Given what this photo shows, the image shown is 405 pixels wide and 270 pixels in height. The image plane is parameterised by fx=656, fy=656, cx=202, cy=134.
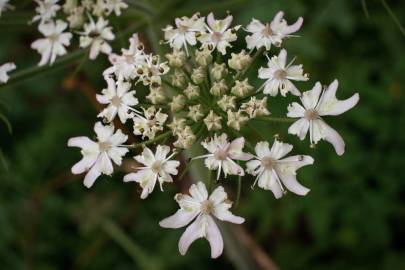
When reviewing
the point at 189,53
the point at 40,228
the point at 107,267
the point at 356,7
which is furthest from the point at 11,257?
the point at 356,7

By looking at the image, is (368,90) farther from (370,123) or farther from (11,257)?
(11,257)

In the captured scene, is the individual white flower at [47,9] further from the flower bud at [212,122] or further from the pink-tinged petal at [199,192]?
the pink-tinged petal at [199,192]

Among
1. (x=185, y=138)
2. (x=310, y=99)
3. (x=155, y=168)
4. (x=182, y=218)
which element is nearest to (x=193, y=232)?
(x=182, y=218)

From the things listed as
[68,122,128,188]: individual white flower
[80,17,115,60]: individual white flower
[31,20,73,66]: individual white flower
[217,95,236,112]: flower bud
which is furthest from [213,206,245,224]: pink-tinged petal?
[31,20,73,66]: individual white flower

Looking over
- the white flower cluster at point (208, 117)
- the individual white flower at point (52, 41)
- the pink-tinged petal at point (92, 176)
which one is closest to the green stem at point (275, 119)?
the white flower cluster at point (208, 117)

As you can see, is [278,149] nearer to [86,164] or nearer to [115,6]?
[86,164]

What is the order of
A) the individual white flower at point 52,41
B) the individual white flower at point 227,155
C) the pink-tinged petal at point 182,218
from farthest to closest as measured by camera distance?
the individual white flower at point 52,41
the pink-tinged petal at point 182,218
the individual white flower at point 227,155
